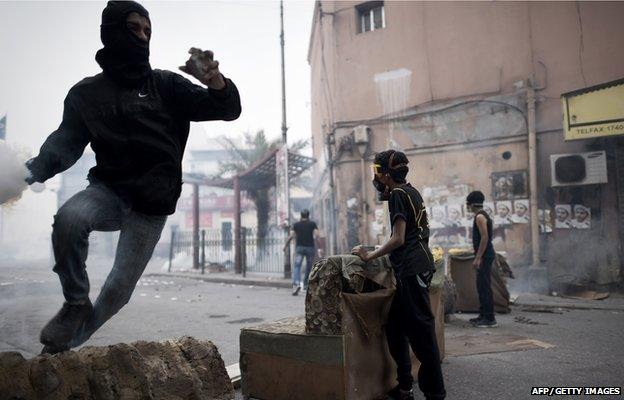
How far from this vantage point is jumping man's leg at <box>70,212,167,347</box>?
224 cm

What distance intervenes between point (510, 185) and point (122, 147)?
10.7 meters

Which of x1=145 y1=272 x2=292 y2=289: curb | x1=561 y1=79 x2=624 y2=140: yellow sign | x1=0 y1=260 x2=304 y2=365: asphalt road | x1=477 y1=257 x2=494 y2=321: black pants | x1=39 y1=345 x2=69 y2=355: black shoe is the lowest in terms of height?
x1=145 y1=272 x2=292 y2=289: curb

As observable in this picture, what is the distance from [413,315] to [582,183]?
8821mm

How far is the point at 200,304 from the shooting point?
868 cm

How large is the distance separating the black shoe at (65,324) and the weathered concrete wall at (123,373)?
0.16 m

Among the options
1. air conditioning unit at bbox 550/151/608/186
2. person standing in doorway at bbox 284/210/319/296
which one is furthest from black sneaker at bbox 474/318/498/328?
air conditioning unit at bbox 550/151/608/186

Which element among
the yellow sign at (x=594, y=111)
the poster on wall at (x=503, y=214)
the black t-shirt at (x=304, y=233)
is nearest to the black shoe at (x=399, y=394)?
the black t-shirt at (x=304, y=233)

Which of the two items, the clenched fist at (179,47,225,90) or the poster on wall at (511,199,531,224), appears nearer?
the clenched fist at (179,47,225,90)

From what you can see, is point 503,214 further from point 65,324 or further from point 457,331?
point 65,324

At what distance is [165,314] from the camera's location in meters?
7.29

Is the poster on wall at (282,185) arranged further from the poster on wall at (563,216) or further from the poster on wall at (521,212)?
the poster on wall at (563,216)

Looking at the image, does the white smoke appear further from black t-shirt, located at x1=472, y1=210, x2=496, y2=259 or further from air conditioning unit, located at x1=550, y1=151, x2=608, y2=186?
air conditioning unit, located at x1=550, y1=151, x2=608, y2=186

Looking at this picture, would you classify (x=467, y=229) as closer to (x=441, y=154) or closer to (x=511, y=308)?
(x=441, y=154)

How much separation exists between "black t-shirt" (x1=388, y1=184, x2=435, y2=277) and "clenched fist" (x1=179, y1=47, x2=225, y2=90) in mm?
1763
